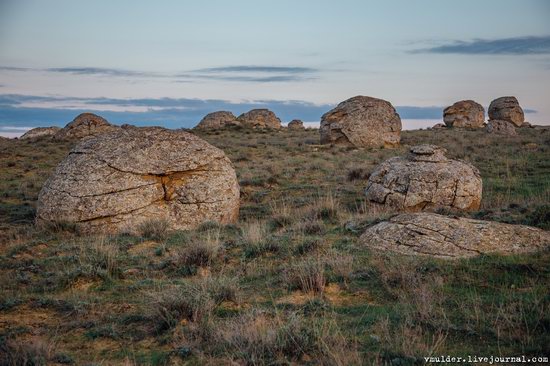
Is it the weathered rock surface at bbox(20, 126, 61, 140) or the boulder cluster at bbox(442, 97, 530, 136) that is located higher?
the boulder cluster at bbox(442, 97, 530, 136)

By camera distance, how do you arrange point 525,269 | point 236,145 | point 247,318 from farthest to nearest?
1. point 236,145
2. point 525,269
3. point 247,318

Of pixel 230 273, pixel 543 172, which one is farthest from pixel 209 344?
pixel 543 172

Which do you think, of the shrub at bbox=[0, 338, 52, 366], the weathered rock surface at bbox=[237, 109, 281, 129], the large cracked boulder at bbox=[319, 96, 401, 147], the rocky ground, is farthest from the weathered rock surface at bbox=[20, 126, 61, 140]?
the shrub at bbox=[0, 338, 52, 366]

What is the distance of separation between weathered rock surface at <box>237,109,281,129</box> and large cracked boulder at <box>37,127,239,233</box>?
3306 centimetres

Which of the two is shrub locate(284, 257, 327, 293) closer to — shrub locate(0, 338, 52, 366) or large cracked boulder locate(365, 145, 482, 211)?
shrub locate(0, 338, 52, 366)

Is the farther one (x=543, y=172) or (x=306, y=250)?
(x=543, y=172)

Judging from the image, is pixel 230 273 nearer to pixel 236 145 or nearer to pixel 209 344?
pixel 209 344

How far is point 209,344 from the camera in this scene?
471 cm

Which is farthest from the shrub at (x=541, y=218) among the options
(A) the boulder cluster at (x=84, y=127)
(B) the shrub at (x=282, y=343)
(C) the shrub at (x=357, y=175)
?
(A) the boulder cluster at (x=84, y=127)

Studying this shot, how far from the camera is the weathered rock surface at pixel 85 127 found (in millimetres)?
35062

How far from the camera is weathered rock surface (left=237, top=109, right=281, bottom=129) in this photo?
4609 cm

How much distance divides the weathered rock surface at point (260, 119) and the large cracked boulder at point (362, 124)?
1618 centimetres

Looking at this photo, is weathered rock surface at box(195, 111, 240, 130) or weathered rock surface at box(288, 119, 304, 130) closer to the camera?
weathered rock surface at box(195, 111, 240, 130)

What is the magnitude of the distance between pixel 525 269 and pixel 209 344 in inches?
178
